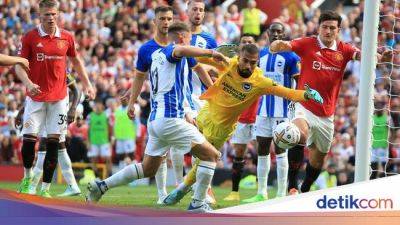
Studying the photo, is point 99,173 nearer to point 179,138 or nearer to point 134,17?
point 134,17

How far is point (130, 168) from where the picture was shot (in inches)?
530

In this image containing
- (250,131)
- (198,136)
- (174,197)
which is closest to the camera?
(198,136)

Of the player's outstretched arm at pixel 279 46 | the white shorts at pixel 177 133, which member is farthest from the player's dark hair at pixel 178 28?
the player's outstretched arm at pixel 279 46

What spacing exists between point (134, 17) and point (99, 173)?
20.2 feet

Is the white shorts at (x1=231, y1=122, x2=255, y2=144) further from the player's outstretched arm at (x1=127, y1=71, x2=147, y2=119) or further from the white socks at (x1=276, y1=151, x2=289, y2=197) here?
the player's outstretched arm at (x1=127, y1=71, x2=147, y2=119)

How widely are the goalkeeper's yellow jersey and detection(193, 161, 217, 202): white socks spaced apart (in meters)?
0.99

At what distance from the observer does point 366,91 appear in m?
13.6

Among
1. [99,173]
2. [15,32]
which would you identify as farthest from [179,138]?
[15,32]

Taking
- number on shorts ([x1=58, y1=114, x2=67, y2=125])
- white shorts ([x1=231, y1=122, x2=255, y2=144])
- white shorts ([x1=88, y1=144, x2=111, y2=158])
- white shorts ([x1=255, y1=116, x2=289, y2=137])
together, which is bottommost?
white shorts ([x1=88, y1=144, x2=111, y2=158])

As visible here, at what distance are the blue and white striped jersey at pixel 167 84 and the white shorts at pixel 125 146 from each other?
11.2 metres

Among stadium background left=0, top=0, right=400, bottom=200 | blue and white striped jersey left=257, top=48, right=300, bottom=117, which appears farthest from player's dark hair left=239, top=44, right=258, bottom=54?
stadium background left=0, top=0, right=400, bottom=200

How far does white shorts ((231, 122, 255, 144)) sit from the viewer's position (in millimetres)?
16875

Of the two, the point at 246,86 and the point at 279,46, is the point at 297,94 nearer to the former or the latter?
the point at 246,86

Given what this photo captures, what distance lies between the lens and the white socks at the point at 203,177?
514 inches
